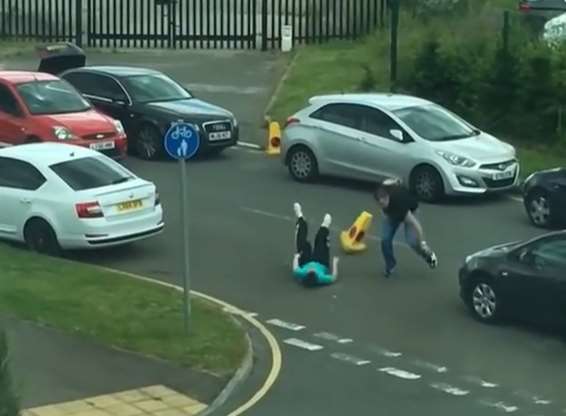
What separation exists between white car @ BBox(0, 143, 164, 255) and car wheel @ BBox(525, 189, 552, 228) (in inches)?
231

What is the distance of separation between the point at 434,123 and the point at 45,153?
7513 millimetres

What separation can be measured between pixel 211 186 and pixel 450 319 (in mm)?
9158

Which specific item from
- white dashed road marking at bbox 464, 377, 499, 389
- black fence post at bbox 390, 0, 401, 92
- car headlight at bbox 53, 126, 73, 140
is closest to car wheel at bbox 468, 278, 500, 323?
white dashed road marking at bbox 464, 377, 499, 389

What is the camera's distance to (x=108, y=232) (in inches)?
890

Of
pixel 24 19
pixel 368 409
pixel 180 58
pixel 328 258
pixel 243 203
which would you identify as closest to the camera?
pixel 368 409

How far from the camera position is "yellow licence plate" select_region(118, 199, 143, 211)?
22812mm

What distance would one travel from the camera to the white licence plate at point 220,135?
99.2 ft

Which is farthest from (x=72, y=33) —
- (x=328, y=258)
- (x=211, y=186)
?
(x=328, y=258)

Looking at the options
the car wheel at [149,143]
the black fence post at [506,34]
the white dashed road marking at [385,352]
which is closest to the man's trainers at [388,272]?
the white dashed road marking at [385,352]

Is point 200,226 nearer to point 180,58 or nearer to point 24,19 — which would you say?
point 180,58

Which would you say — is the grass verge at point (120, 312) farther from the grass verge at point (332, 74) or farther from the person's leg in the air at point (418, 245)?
the grass verge at point (332, 74)

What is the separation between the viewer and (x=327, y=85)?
3581 cm

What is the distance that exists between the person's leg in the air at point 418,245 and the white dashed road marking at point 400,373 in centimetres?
440

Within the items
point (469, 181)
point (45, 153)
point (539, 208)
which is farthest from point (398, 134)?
point (45, 153)
